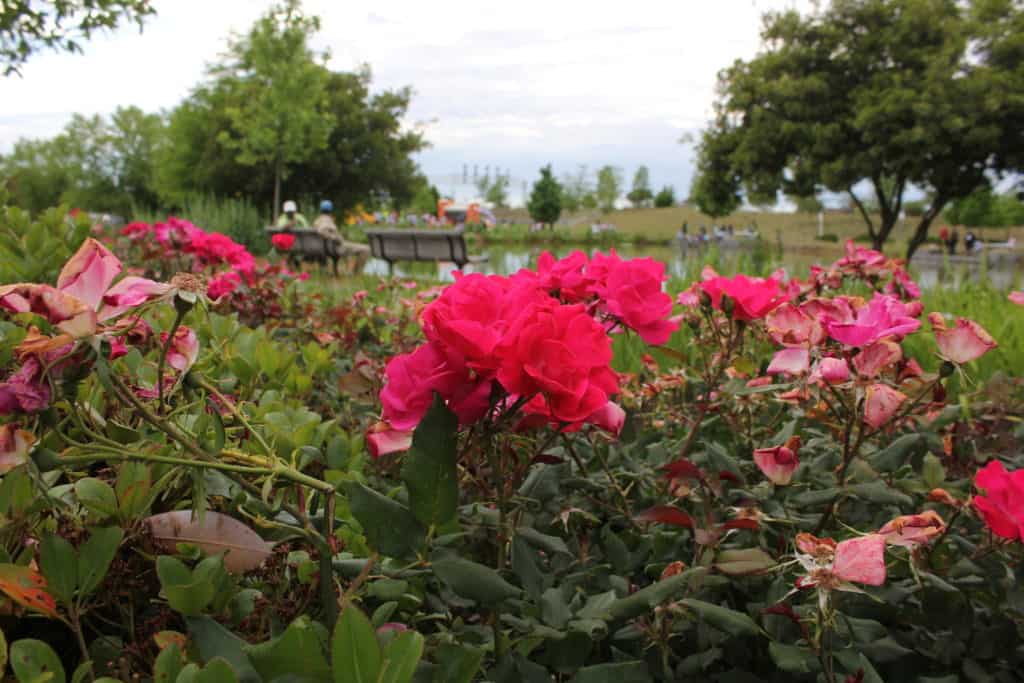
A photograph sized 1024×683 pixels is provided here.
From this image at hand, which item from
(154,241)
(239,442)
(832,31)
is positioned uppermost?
(832,31)

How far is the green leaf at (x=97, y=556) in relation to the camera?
0.65m

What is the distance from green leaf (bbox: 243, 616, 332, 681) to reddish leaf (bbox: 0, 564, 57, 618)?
9.3 inches

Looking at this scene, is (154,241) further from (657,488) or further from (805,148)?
(805,148)

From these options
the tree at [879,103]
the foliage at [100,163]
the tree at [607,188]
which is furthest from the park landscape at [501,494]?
the tree at [607,188]

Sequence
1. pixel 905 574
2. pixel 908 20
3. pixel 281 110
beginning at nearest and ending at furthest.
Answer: pixel 905 574 → pixel 908 20 → pixel 281 110

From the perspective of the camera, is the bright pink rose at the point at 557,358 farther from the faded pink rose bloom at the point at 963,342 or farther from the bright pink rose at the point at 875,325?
the faded pink rose bloom at the point at 963,342

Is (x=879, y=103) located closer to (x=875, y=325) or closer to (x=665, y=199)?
(x=875, y=325)

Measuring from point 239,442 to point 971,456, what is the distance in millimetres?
1388

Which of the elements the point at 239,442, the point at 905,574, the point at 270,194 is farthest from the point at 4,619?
the point at 270,194

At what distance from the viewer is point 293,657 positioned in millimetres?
546

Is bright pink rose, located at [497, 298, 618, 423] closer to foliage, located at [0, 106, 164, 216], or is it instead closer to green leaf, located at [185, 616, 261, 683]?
green leaf, located at [185, 616, 261, 683]

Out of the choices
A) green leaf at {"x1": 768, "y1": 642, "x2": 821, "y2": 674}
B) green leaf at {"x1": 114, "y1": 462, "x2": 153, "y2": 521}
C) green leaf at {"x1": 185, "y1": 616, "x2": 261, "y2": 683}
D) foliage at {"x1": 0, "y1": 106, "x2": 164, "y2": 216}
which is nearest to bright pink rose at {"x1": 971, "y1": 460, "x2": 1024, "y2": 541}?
green leaf at {"x1": 768, "y1": 642, "x2": 821, "y2": 674}

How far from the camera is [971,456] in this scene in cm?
145

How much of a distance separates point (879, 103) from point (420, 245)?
13585mm
